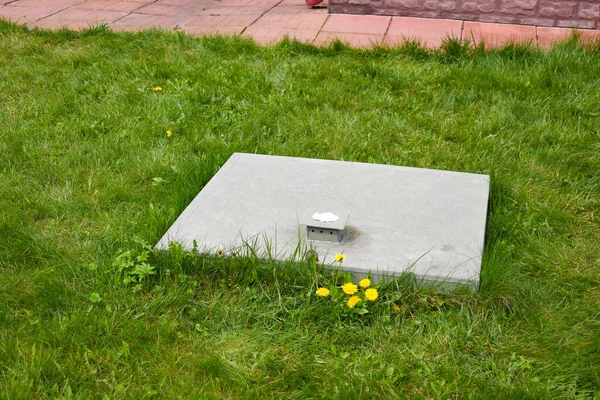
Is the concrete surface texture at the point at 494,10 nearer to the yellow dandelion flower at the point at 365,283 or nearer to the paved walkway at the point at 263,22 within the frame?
the paved walkway at the point at 263,22

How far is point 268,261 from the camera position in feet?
7.97

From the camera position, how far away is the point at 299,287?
7.77ft

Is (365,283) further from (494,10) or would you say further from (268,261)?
(494,10)

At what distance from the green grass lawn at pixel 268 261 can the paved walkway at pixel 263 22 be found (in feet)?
1.70

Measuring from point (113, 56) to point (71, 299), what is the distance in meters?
3.08

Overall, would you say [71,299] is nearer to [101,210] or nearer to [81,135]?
[101,210]

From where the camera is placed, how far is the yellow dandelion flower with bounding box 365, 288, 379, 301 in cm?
226

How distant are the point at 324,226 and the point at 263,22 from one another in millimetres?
3857

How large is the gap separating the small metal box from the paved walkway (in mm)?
2904

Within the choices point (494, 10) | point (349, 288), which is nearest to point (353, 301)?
point (349, 288)

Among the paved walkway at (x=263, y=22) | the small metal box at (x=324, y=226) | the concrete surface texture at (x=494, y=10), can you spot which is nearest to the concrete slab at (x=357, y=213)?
the small metal box at (x=324, y=226)

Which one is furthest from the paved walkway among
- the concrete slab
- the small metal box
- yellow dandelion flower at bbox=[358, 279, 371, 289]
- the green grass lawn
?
yellow dandelion flower at bbox=[358, 279, 371, 289]

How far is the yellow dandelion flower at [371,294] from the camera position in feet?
7.40

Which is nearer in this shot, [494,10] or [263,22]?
[494,10]
